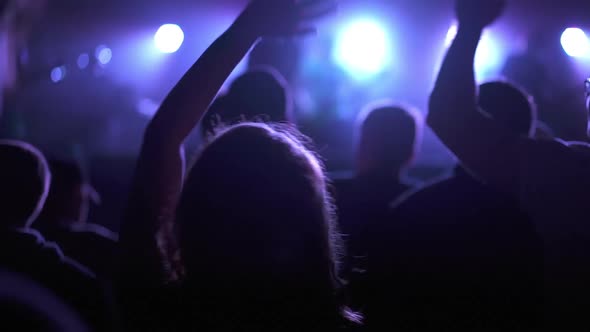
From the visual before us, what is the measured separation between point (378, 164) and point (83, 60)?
678cm

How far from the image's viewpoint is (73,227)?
2.59 metres

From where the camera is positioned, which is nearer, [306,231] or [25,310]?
[25,310]

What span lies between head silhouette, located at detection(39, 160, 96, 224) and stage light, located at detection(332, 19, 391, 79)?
263 inches

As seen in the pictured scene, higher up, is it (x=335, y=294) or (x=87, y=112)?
(x=335, y=294)

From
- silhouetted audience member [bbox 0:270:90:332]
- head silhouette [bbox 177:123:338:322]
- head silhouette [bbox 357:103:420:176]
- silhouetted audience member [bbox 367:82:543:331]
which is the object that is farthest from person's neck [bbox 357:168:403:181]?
silhouetted audience member [bbox 0:270:90:332]

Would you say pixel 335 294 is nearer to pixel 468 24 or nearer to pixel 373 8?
pixel 468 24

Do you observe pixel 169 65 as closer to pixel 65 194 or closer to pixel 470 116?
pixel 65 194

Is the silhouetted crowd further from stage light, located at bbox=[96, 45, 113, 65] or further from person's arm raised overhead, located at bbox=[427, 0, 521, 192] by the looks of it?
stage light, located at bbox=[96, 45, 113, 65]

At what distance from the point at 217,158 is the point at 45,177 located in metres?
1.16

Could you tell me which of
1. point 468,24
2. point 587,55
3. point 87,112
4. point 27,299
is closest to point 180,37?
point 87,112

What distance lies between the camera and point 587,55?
354 centimetres

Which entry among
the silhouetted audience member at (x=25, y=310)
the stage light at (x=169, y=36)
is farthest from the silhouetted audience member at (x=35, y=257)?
the stage light at (x=169, y=36)

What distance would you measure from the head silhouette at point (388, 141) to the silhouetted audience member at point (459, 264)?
110 centimetres

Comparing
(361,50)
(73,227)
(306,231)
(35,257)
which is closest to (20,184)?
(35,257)
